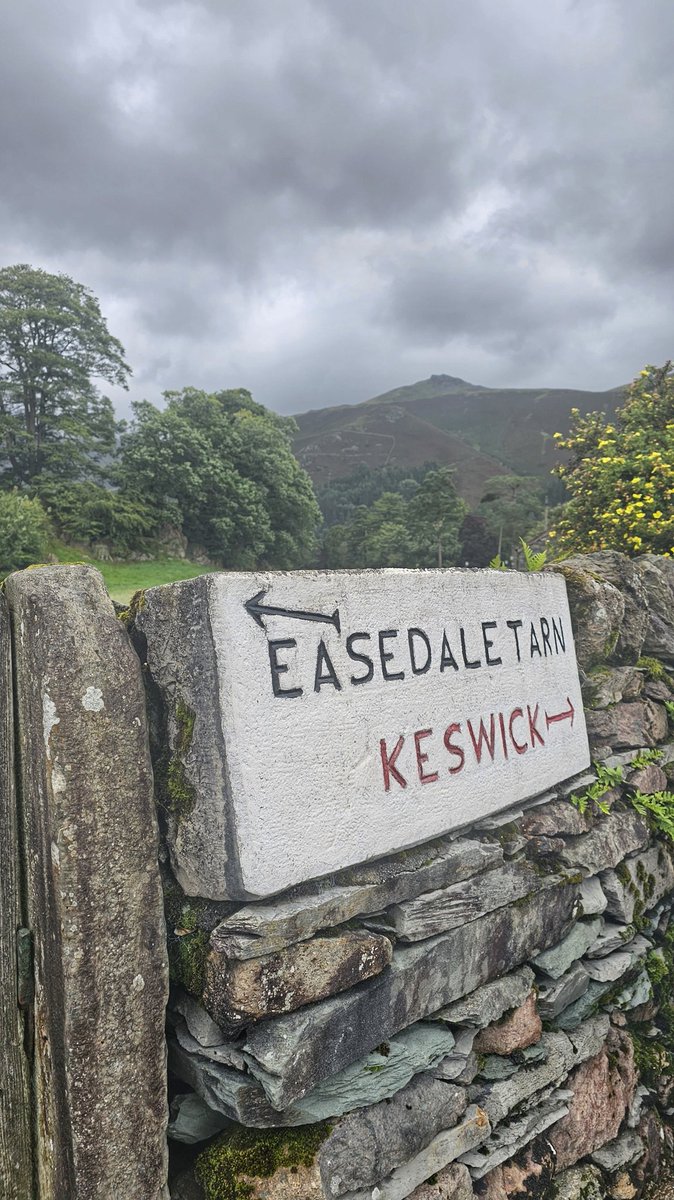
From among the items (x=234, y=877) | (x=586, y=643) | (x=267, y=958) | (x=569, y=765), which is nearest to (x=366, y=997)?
(x=267, y=958)

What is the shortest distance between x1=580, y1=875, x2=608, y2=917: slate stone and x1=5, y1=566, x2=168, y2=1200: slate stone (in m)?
2.57

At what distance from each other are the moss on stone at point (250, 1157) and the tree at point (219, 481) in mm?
26035

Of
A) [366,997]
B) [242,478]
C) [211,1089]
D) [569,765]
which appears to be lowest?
[211,1089]

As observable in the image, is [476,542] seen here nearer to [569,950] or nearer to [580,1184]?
[569,950]

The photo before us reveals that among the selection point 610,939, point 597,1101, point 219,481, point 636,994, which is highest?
point 219,481

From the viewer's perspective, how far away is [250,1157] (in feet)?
7.67

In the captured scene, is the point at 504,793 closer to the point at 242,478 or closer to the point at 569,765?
the point at 569,765

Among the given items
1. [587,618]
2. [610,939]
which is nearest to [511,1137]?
[610,939]

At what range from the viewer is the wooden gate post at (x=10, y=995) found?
7.44 feet

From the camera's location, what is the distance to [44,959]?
2.28m

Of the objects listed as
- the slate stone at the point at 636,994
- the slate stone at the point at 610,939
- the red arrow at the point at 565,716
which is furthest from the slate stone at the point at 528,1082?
the red arrow at the point at 565,716

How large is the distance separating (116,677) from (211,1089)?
5.02 feet

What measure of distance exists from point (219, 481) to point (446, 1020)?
88.8 ft

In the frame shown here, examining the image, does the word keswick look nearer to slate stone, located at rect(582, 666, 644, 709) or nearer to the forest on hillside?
slate stone, located at rect(582, 666, 644, 709)
